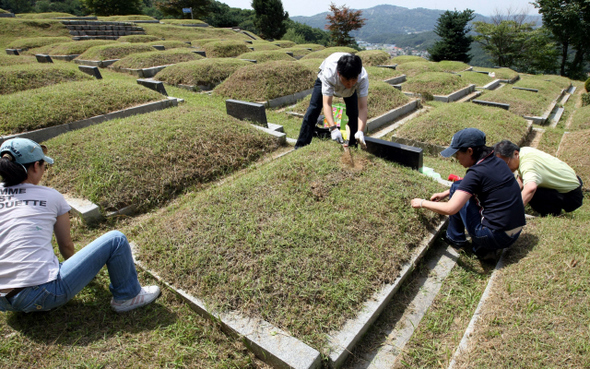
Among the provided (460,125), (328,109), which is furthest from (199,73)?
(460,125)

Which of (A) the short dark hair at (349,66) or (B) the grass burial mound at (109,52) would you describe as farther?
(B) the grass burial mound at (109,52)

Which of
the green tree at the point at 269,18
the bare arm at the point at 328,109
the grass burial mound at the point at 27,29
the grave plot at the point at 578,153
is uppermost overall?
the green tree at the point at 269,18

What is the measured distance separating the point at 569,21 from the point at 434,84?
75.2ft

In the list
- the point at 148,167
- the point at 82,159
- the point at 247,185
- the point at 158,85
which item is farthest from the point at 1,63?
the point at 247,185

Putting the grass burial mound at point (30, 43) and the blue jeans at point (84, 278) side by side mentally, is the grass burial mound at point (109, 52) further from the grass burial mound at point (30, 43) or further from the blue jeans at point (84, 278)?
the blue jeans at point (84, 278)

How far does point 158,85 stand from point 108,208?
15.7 ft

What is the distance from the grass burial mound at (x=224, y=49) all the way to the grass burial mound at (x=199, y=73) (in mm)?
5220

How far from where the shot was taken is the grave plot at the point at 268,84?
318 inches

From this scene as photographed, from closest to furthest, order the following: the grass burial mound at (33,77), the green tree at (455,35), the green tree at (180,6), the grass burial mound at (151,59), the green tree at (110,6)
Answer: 1. the grass burial mound at (33,77)
2. the grass burial mound at (151,59)
3. the green tree at (455,35)
4. the green tree at (110,6)
5. the green tree at (180,6)

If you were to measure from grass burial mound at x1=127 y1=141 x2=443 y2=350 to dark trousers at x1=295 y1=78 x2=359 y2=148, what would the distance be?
102 centimetres

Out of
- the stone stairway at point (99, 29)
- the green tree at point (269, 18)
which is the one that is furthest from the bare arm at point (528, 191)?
the green tree at point (269, 18)

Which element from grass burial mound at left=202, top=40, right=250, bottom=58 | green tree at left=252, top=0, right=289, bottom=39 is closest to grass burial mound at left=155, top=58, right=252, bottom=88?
grass burial mound at left=202, top=40, right=250, bottom=58

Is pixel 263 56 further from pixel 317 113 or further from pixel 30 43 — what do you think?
pixel 30 43

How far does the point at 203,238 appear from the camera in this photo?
2686 mm
